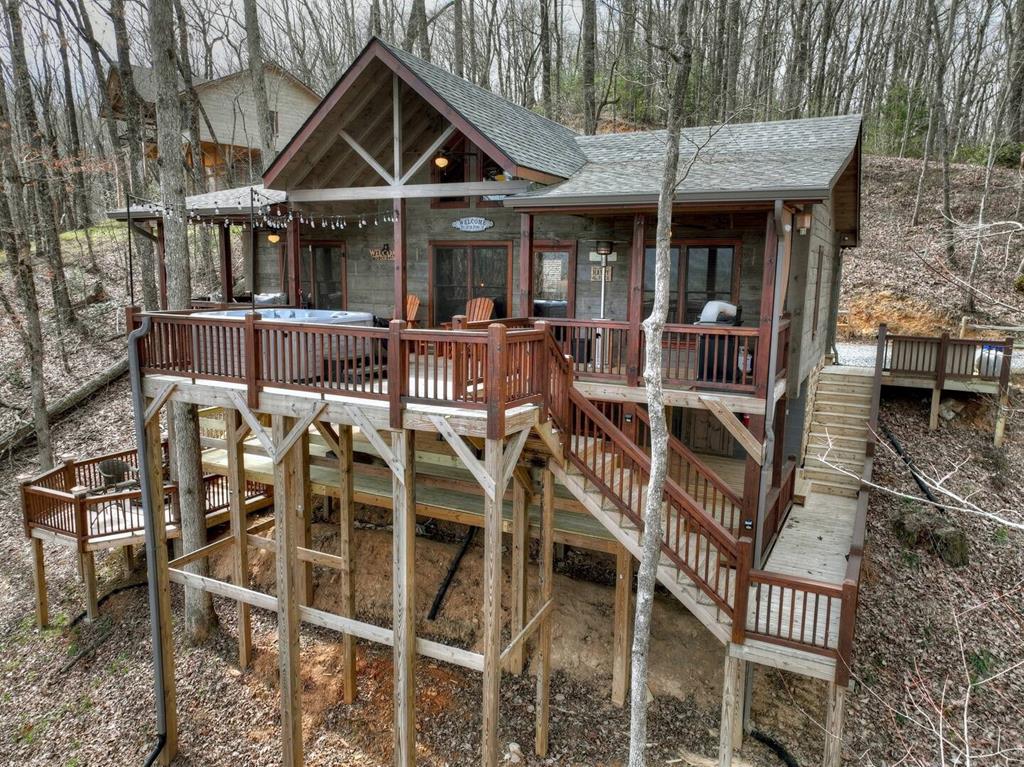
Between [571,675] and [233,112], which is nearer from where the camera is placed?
[571,675]

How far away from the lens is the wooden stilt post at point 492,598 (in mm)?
6973

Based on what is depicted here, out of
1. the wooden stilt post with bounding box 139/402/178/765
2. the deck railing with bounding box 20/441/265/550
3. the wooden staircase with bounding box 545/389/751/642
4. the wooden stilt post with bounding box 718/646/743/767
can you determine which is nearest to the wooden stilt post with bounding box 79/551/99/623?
the deck railing with bounding box 20/441/265/550

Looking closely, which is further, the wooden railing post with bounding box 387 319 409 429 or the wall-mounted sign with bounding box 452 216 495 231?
the wall-mounted sign with bounding box 452 216 495 231

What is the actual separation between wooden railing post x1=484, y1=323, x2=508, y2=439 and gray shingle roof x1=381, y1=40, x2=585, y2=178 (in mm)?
3951

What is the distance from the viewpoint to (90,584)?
12.3 metres

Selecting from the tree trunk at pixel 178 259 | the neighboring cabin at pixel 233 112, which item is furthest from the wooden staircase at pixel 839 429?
the neighboring cabin at pixel 233 112

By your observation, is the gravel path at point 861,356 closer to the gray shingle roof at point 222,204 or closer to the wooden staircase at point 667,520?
the wooden staircase at point 667,520

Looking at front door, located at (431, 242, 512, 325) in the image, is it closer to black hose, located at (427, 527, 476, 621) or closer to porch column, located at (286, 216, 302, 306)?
porch column, located at (286, 216, 302, 306)

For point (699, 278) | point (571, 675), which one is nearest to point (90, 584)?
point (571, 675)

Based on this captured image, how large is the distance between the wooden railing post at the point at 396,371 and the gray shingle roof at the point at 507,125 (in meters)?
3.82

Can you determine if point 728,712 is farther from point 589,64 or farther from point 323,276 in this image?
point 589,64

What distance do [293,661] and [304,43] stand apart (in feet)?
123

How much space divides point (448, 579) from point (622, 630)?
333 centimetres

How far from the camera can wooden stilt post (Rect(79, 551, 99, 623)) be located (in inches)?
477
